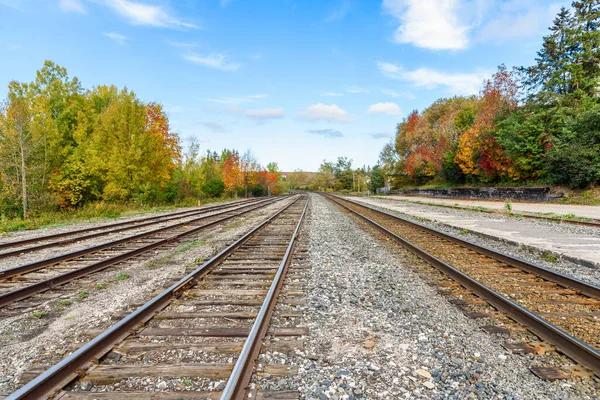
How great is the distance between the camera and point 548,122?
2622cm

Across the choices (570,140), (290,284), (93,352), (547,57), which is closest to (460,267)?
(290,284)

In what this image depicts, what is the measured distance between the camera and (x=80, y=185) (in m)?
26.1

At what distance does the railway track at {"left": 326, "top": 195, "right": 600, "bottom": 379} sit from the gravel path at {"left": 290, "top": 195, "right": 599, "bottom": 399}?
0.29m

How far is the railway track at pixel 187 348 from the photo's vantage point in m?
2.54

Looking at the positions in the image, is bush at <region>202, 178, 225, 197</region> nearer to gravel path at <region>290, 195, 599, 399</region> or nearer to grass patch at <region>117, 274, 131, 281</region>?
grass patch at <region>117, 274, 131, 281</region>

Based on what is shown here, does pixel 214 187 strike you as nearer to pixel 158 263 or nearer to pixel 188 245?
pixel 188 245

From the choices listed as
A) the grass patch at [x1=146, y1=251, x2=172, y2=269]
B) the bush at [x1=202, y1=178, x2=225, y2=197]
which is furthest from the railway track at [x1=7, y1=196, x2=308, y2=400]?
the bush at [x1=202, y1=178, x2=225, y2=197]

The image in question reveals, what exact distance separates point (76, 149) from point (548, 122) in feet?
132

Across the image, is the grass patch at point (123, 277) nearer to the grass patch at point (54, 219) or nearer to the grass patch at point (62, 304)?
the grass patch at point (62, 304)

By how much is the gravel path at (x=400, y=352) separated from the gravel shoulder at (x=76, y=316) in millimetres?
2544

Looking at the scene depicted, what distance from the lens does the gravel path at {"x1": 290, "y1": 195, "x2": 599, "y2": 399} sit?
104 inches

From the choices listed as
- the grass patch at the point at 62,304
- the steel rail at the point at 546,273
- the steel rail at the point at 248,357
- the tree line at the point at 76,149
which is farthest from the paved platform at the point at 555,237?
the tree line at the point at 76,149

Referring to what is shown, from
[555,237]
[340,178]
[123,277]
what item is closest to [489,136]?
[555,237]

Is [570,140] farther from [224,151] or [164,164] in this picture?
[224,151]
